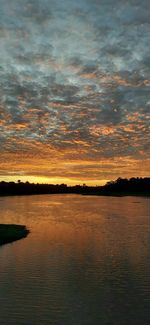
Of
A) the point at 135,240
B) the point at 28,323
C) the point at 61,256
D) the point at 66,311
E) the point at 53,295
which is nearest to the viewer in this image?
the point at 28,323

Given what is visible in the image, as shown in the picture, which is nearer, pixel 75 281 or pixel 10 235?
pixel 75 281

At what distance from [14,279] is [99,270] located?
7.62 meters

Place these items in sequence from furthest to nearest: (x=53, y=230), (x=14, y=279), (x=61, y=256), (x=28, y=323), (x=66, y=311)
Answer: (x=53, y=230)
(x=61, y=256)
(x=14, y=279)
(x=66, y=311)
(x=28, y=323)

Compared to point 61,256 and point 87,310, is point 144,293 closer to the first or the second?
point 87,310

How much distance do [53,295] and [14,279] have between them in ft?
16.9

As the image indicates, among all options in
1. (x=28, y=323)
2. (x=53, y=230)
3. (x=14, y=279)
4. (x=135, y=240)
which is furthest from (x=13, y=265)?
(x=53, y=230)

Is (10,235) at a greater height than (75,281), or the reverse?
(10,235)

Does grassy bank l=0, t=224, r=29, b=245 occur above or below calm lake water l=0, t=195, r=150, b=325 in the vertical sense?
above

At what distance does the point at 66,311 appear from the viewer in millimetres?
23094

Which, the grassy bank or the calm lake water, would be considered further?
the grassy bank

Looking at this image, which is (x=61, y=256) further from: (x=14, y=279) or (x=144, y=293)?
(x=144, y=293)

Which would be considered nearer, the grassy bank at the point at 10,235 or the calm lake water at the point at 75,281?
the calm lake water at the point at 75,281

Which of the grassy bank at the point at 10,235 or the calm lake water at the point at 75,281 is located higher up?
the grassy bank at the point at 10,235

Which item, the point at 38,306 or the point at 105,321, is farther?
the point at 38,306
